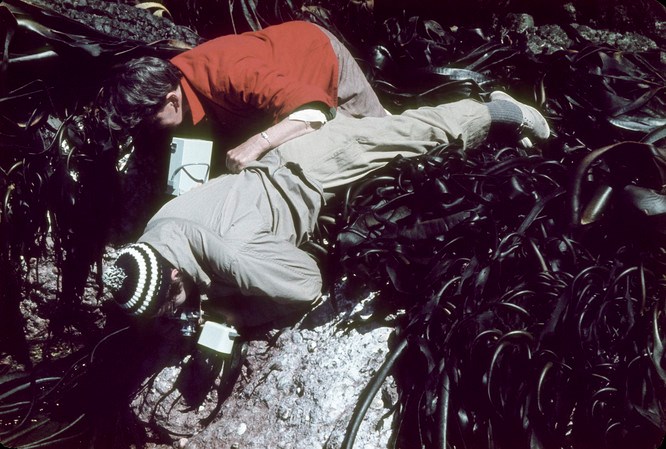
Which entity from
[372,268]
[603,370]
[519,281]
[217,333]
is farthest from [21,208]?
[603,370]

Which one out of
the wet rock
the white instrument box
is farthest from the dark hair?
the wet rock

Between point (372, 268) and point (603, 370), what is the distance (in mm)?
1138

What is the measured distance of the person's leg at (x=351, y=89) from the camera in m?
3.33

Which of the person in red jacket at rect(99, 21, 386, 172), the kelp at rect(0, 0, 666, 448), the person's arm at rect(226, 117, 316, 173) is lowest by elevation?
the kelp at rect(0, 0, 666, 448)

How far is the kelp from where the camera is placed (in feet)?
7.26

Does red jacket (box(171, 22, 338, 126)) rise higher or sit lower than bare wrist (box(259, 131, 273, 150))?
higher

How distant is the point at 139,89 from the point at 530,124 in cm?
226

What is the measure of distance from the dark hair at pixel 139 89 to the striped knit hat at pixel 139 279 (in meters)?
0.96

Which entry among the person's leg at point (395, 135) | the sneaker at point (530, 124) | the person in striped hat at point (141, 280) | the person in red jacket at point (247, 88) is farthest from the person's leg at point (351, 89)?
the person in striped hat at point (141, 280)

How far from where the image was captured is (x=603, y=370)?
7.13 ft

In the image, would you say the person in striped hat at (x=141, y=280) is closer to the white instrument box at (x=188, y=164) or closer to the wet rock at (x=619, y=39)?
the white instrument box at (x=188, y=164)

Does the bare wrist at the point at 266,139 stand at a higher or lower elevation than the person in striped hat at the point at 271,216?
higher

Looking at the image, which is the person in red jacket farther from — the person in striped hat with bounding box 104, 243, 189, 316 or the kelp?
the person in striped hat with bounding box 104, 243, 189, 316

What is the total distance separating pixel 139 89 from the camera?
2.91m
